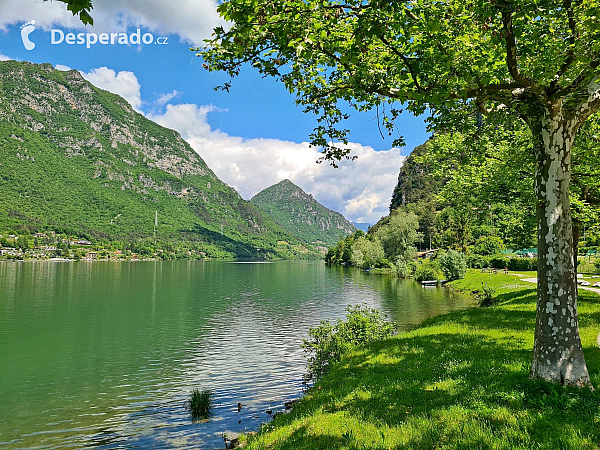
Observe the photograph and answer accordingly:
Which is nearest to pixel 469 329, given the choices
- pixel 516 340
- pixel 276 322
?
pixel 516 340

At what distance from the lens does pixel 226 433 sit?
547 inches

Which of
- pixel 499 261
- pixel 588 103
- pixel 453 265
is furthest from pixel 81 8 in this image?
pixel 499 261

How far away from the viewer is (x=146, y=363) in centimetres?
2494

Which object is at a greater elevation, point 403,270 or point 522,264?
point 522,264

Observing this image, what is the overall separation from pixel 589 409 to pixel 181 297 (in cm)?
5916

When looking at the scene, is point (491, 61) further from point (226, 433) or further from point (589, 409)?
point (226, 433)

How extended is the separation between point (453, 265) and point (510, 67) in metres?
68.5

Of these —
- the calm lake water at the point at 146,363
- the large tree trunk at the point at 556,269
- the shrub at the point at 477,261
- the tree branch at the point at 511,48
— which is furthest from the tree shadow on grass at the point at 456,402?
the shrub at the point at 477,261

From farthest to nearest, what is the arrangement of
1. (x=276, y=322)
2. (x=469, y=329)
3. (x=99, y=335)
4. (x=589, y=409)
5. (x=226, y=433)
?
(x=276, y=322), (x=99, y=335), (x=469, y=329), (x=226, y=433), (x=589, y=409)

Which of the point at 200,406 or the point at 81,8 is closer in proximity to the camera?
the point at 81,8

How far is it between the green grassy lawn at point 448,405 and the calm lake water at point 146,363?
5091 millimetres

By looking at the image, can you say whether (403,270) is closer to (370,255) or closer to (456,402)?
(370,255)

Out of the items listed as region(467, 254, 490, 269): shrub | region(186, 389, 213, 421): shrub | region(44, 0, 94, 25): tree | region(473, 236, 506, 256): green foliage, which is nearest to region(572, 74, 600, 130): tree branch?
region(44, 0, 94, 25): tree

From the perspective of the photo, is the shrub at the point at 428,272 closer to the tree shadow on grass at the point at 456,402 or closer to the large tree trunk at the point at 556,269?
the tree shadow on grass at the point at 456,402
